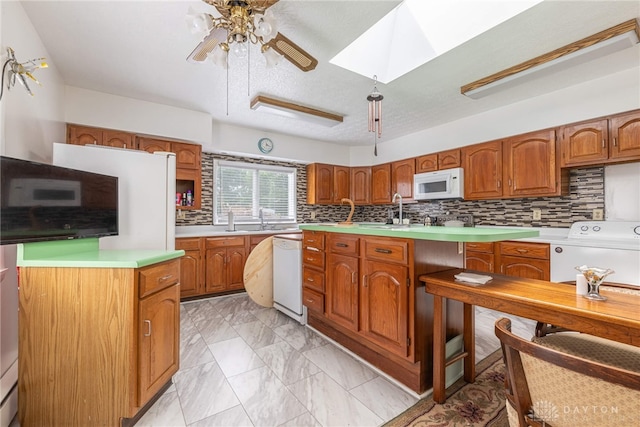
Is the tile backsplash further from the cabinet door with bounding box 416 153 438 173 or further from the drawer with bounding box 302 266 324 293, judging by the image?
the drawer with bounding box 302 266 324 293

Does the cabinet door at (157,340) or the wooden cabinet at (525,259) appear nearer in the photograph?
the cabinet door at (157,340)

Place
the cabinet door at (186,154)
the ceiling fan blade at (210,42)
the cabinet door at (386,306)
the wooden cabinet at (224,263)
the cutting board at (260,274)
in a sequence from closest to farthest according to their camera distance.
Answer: the ceiling fan blade at (210,42), the cabinet door at (386,306), the cutting board at (260,274), the cabinet door at (186,154), the wooden cabinet at (224,263)

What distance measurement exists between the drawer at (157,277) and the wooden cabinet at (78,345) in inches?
1.4

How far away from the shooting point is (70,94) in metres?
2.88

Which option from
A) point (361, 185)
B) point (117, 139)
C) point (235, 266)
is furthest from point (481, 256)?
point (117, 139)

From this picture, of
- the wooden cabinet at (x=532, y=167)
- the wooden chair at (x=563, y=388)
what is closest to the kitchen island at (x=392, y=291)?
the wooden chair at (x=563, y=388)

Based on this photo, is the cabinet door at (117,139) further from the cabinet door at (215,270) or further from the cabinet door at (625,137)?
the cabinet door at (625,137)

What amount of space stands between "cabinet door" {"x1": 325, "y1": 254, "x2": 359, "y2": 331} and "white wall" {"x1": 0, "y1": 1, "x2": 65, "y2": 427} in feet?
6.60

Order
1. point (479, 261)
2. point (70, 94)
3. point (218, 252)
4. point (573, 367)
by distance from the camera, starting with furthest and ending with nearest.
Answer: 1. point (218, 252)
2. point (479, 261)
3. point (70, 94)
4. point (573, 367)

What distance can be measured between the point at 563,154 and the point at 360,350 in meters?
3.12

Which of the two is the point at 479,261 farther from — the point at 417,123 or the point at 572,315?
the point at 572,315

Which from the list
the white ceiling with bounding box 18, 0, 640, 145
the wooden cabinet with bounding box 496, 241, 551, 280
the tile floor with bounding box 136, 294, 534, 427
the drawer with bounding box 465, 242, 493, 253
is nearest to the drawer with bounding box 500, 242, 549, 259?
the wooden cabinet with bounding box 496, 241, 551, 280

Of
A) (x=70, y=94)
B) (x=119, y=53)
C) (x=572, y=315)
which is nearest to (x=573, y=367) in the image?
(x=572, y=315)

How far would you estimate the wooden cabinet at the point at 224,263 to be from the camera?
3.71 m
